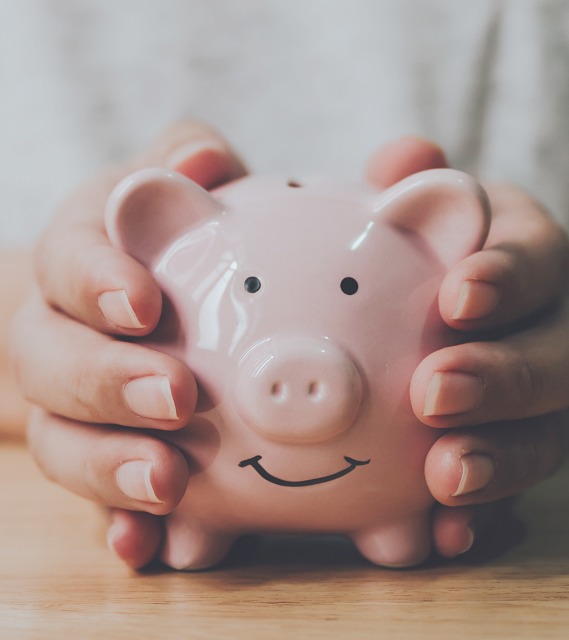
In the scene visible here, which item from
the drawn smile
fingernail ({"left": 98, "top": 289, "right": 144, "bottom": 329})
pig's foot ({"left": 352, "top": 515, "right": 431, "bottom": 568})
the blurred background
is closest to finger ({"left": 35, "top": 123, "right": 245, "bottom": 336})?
fingernail ({"left": 98, "top": 289, "right": 144, "bottom": 329})

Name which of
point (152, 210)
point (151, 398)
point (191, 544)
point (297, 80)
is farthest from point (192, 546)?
point (297, 80)

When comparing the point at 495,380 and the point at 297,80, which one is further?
the point at 297,80

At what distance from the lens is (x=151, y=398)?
564 millimetres

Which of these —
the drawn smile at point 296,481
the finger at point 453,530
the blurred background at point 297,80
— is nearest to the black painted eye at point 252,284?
the drawn smile at point 296,481

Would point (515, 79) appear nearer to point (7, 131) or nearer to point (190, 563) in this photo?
point (7, 131)

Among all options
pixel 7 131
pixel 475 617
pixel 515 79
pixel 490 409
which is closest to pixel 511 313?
pixel 490 409

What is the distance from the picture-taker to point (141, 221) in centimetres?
61

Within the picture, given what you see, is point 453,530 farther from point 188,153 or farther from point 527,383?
point 188,153

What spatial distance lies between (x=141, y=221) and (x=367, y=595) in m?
0.29

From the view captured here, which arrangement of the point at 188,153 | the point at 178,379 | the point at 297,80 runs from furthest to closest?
the point at 297,80
the point at 188,153
the point at 178,379

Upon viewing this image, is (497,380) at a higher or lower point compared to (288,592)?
higher

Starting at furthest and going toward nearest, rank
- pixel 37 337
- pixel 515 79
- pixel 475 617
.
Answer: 1. pixel 515 79
2. pixel 37 337
3. pixel 475 617

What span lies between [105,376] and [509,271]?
274mm

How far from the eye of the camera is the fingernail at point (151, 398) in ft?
1.82
